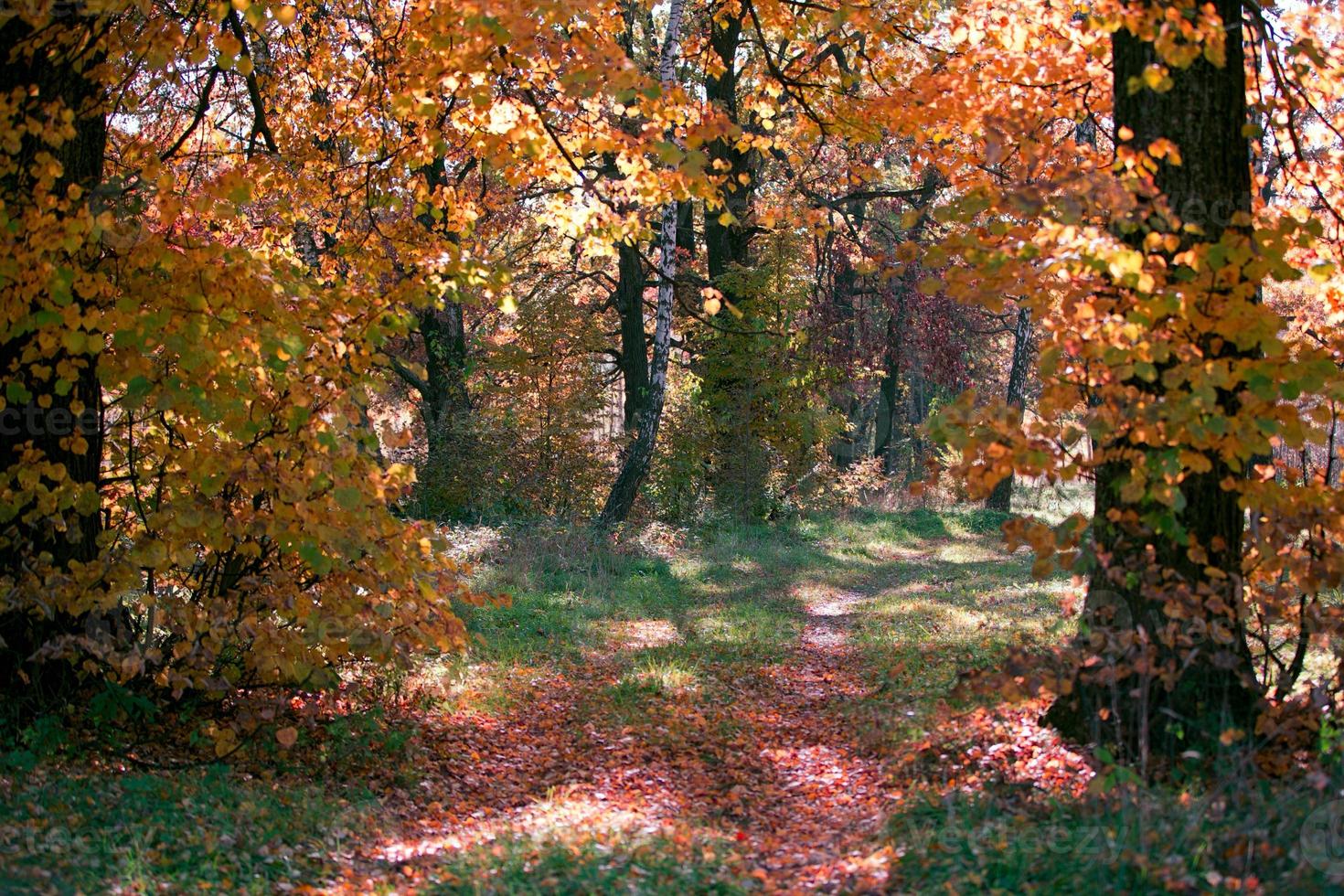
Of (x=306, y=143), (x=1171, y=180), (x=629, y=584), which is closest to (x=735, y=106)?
(x=629, y=584)

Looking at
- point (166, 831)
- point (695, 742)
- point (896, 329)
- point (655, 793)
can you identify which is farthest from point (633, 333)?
point (166, 831)

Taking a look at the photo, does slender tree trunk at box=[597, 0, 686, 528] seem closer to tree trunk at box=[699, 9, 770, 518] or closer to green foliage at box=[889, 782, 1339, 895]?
tree trunk at box=[699, 9, 770, 518]

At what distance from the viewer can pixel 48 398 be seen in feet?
16.3

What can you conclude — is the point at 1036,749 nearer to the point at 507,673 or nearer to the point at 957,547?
the point at 507,673

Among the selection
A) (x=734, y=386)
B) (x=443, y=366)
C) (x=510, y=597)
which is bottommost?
(x=510, y=597)

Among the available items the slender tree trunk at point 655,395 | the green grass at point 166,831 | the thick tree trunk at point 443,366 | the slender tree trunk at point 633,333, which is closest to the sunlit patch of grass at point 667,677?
the green grass at point 166,831

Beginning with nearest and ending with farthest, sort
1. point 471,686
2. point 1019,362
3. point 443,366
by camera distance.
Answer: point 471,686, point 1019,362, point 443,366

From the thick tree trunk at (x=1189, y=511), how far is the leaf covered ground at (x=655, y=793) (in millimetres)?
545

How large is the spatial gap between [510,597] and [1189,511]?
3.39 m

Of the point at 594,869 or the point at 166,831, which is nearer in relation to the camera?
the point at 594,869

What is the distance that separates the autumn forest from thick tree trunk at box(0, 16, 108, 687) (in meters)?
0.02

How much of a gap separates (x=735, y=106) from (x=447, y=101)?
31.0 ft

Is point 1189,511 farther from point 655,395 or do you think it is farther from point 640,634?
point 655,395

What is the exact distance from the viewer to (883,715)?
247 inches
